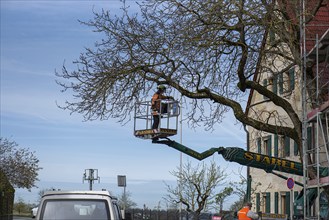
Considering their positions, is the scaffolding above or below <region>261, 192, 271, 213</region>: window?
above

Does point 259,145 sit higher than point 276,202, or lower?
higher

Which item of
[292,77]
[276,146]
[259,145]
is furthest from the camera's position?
[259,145]

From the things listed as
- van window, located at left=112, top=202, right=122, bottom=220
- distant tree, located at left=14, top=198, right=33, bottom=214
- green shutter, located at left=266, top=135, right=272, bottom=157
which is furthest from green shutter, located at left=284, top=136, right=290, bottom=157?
distant tree, located at left=14, top=198, right=33, bottom=214

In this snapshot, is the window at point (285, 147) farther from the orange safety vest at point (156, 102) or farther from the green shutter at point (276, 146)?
the orange safety vest at point (156, 102)

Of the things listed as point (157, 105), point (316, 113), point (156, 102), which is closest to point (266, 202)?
point (156, 102)

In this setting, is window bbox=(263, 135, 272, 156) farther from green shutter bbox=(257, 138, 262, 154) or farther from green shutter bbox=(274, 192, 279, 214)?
green shutter bbox=(274, 192, 279, 214)

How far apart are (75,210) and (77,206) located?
0.08 m

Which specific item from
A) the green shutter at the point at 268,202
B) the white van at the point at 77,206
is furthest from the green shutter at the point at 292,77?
the white van at the point at 77,206

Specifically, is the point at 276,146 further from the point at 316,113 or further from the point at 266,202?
the point at 316,113

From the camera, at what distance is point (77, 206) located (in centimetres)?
1263

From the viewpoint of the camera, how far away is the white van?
12.5 metres

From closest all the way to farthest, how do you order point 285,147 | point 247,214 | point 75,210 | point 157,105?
point 75,210, point 247,214, point 157,105, point 285,147

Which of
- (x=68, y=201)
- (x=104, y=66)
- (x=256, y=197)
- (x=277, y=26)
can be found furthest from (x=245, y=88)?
(x=256, y=197)

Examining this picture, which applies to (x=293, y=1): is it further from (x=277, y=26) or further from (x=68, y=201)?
(x=68, y=201)
